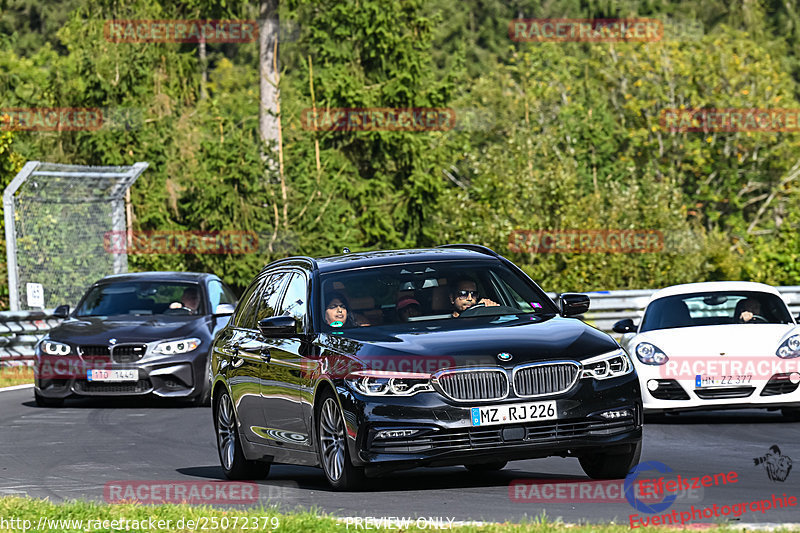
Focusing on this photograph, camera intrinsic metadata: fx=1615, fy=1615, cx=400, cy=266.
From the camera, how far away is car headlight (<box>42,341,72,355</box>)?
730 inches

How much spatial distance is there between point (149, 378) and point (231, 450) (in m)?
6.65

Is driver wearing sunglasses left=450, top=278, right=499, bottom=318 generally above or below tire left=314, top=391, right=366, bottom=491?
above

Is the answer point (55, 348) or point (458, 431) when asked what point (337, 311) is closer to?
point (458, 431)

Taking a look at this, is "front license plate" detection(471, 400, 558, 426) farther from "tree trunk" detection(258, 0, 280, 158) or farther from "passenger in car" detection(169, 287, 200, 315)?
"tree trunk" detection(258, 0, 280, 158)

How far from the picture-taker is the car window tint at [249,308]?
1202 cm

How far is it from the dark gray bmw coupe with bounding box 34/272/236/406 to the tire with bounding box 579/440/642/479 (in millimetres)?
8263

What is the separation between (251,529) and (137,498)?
2.30 metres

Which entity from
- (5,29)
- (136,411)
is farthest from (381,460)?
(5,29)

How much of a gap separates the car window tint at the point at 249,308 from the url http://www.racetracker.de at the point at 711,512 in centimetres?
431

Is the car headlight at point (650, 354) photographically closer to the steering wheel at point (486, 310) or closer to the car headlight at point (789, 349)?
the car headlight at point (789, 349)

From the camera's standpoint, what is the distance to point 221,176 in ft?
117

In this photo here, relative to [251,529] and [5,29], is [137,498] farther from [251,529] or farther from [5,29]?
[5,29]

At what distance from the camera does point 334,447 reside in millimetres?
9945

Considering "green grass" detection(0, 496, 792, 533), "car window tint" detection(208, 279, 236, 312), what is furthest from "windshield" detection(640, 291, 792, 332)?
"green grass" detection(0, 496, 792, 533)
